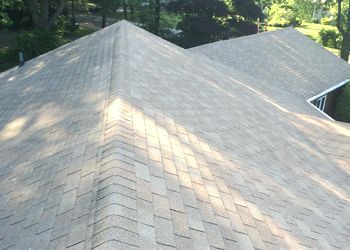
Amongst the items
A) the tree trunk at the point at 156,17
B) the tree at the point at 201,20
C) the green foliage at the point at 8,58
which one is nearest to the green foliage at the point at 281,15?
the tree at the point at 201,20

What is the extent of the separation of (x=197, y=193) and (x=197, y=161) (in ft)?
3.51

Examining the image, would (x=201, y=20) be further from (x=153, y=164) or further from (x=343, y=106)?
(x=153, y=164)

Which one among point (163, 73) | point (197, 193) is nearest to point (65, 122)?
point (197, 193)

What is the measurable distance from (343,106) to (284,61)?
16.4 feet

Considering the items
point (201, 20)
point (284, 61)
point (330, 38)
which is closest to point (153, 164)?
point (284, 61)

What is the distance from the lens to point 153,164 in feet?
17.1

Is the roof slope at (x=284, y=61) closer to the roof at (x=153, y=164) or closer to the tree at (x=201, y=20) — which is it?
the roof at (x=153, y=164)

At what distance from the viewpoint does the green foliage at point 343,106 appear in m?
22.1

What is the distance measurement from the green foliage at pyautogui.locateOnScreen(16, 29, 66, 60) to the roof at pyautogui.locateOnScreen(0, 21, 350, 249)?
16132 mm

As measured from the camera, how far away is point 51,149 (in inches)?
243

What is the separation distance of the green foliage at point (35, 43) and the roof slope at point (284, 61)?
1266 centimetres

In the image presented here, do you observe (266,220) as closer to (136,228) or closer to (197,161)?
(197,161)

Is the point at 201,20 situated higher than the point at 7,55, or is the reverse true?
the point at 201,20

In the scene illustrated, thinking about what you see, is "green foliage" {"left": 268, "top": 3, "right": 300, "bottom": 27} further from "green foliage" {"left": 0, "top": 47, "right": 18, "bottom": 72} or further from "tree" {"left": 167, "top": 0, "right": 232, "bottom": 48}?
"green foliage" {"left": 0, "top": 47, "right": 18, "bottom": 72}
